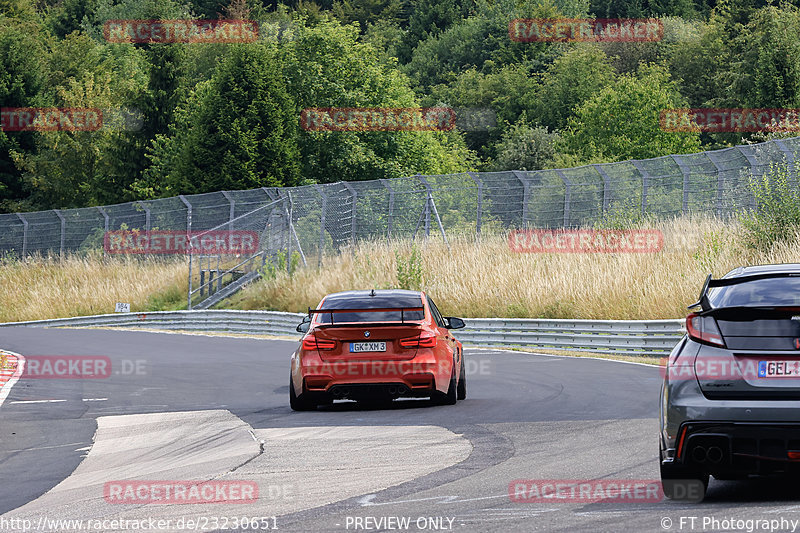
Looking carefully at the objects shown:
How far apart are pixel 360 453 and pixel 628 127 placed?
2932 inches

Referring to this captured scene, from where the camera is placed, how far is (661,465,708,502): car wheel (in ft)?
24.8

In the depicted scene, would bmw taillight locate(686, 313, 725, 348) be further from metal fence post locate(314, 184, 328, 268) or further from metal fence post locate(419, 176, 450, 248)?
metal fence post locate(314, 184, 328, 268)

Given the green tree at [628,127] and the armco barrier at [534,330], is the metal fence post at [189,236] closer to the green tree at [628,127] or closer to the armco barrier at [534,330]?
the armco barrier at [534,330]

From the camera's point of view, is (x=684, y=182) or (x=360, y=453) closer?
(x=360, y=453)

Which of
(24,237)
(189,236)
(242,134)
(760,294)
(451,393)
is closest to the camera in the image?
(760,294)

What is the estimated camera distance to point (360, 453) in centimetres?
1048

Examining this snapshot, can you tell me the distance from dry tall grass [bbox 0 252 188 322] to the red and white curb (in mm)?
17016

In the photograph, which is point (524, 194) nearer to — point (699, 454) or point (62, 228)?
point (62, 228)

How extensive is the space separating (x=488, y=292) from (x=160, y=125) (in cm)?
5143

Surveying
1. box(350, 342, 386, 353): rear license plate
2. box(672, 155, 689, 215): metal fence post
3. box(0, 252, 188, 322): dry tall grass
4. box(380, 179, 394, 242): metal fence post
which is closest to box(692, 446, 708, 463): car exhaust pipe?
box(350, 342, 386, 353): rear license plate

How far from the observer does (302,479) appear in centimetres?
909

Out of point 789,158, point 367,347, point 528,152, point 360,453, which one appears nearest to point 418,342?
point 367,347

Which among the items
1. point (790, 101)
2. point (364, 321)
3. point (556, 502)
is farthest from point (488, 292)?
point (790, 101)

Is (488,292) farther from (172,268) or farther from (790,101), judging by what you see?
(790,101)
